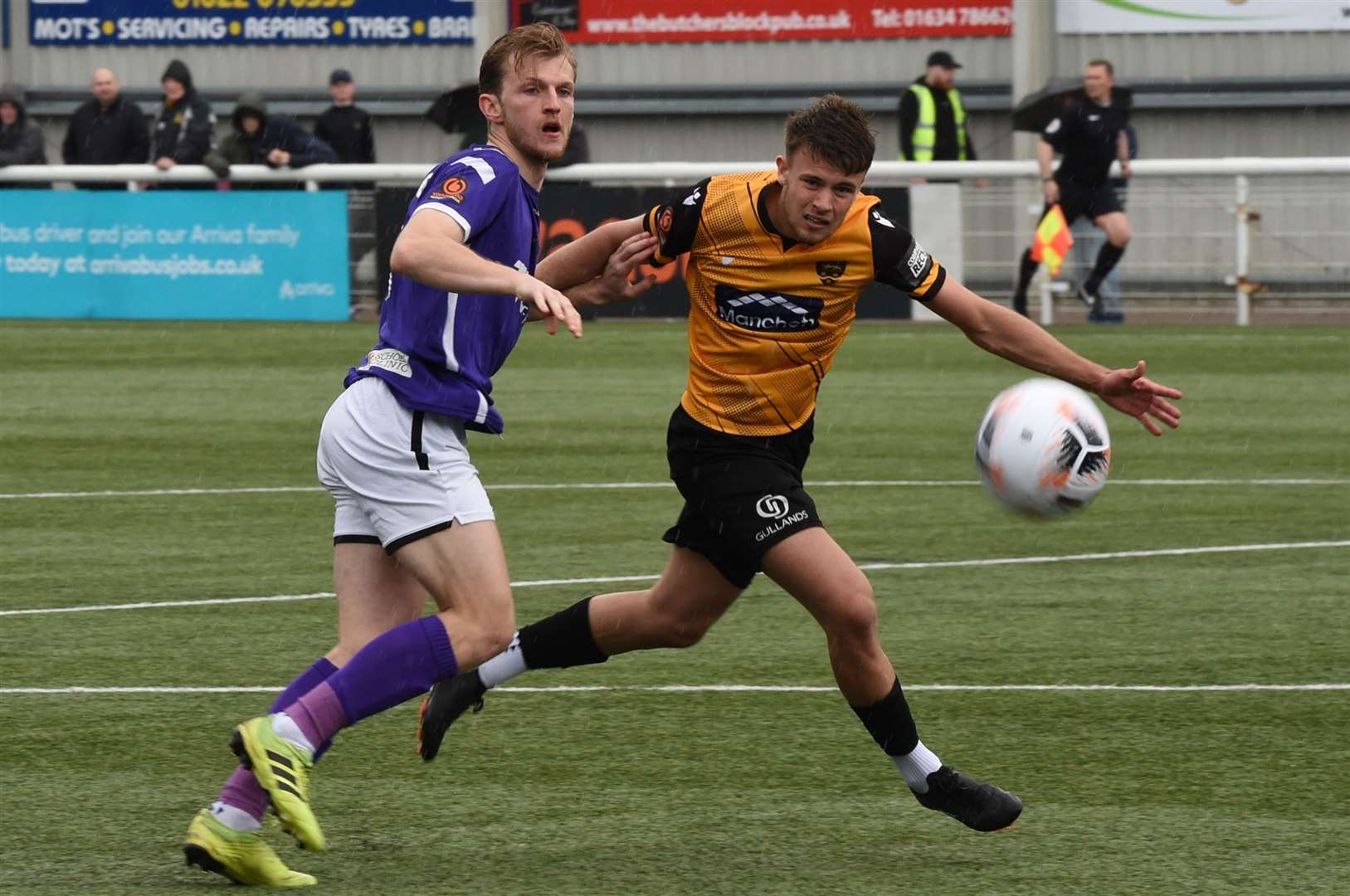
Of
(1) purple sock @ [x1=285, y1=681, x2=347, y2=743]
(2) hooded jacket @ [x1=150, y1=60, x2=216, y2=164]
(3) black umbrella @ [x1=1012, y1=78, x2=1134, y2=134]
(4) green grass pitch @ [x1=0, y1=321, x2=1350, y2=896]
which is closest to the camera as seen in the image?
(1) purple sock @ [x1=285, y1=681, x2=347, y2=743]

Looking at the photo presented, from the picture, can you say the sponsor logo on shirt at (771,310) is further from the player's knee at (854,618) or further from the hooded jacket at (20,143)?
the hooded jacket at (20,143)

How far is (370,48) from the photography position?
102ft

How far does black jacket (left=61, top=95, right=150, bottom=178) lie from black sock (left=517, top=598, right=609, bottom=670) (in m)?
17.0

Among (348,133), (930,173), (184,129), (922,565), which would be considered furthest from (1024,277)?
(922,565)

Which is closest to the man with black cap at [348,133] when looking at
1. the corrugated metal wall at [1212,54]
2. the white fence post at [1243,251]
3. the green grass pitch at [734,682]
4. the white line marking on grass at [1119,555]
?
the white fence post at [1243,251]

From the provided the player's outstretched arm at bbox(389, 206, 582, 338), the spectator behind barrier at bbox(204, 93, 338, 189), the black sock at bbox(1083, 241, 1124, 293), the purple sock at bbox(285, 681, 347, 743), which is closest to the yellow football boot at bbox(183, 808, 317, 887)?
the purple sock at bbox(285, 681, 347, 743)

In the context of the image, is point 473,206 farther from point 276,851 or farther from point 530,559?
point 530,559

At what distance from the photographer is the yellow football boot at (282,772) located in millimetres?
4844

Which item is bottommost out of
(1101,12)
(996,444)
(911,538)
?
(911,538)

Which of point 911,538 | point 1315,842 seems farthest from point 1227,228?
point 1315,842

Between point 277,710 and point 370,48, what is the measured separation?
2673 centimetres

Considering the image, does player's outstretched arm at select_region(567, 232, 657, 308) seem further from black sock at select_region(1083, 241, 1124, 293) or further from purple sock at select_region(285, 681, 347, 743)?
black sock at select_region(1083, 241, 1124, 293)

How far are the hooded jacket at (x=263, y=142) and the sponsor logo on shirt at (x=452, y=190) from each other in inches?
650

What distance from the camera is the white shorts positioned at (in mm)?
5141
